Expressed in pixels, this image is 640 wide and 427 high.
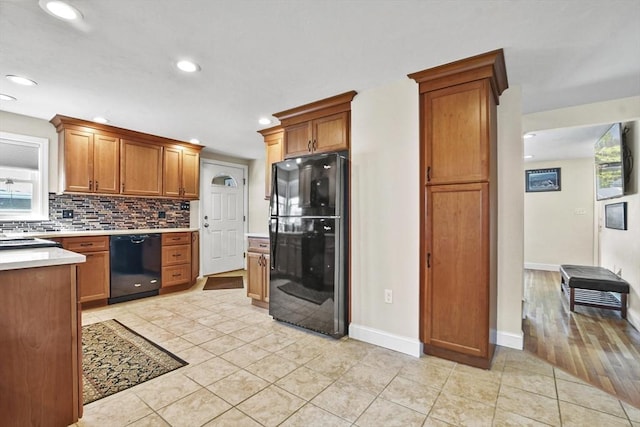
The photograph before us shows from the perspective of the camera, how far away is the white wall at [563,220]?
19.1 feet

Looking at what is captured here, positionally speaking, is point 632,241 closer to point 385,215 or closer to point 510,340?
point 510,340

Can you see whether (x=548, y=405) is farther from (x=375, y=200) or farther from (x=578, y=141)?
(x=578, y=141)

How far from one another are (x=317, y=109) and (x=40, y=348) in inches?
106

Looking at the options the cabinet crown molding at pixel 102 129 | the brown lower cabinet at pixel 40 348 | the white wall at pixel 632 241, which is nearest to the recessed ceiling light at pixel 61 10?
the brown lower cabinet at pixel 40 348

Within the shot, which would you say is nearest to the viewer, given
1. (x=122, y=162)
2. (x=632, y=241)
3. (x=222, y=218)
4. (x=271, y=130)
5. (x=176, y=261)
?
(x=632, y=241)

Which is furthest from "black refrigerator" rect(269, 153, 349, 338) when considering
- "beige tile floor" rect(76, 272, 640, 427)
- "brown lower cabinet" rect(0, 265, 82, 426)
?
"brown lower cabinet" rect(0, 265, 82, 426)

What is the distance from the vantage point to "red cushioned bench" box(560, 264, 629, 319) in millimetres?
3383

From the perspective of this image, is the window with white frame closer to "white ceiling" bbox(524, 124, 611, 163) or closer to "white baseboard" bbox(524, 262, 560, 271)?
"white ceiling" bbox(524, 124, 611, 163)

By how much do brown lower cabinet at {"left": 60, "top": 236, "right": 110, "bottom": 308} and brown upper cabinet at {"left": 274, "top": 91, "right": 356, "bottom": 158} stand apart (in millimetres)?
2557

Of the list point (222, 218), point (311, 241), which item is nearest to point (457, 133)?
point (311, 241)

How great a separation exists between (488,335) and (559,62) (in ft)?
6.82

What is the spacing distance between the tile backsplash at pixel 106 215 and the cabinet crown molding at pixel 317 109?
2.74 m

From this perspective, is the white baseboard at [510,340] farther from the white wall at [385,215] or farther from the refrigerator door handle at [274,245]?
the refrigerator door handle at [274,245]

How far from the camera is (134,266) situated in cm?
397
